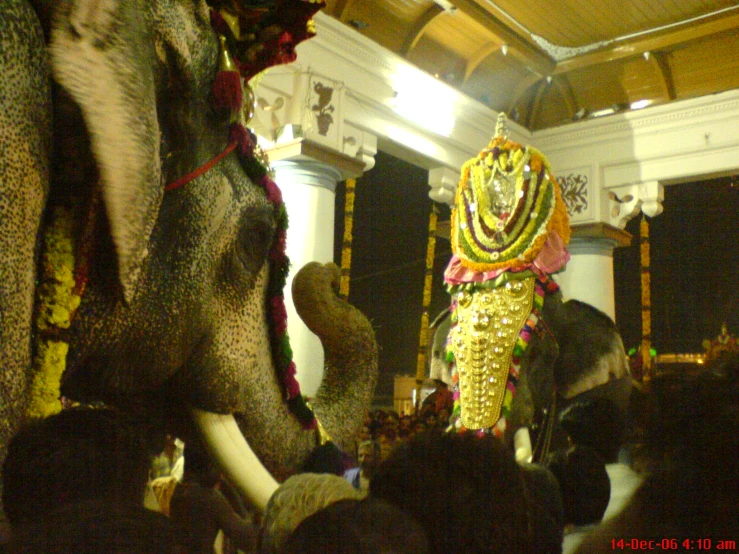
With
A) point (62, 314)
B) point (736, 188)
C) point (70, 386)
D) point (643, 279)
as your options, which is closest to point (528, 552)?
point (62, 314)

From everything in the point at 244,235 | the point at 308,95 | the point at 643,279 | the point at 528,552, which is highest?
the point at 308,95

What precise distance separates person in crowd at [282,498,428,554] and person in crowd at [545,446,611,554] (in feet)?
1.08

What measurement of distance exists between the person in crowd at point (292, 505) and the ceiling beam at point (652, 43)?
4.01 m

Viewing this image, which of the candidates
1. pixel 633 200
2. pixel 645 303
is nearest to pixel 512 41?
pixel 633 200

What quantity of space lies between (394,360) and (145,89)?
455cm

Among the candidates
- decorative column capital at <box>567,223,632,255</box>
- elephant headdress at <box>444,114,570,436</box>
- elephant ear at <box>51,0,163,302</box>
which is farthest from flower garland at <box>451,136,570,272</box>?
decorative column capital at <box>567,223,632,255</box>

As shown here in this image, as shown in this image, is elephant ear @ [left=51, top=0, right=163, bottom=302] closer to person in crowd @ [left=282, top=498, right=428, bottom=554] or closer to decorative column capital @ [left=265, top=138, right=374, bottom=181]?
person in crowd @ [left=282, top=498, right=428, bottom=554]

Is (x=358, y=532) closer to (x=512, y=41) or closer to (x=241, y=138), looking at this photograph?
(x=241, y=138)

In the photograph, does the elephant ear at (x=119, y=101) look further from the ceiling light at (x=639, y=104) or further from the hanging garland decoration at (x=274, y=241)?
the ceiling light at (x=639, y=104)

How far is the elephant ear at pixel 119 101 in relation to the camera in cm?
74

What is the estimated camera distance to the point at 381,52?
12.0ft

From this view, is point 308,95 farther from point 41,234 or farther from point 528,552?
point 528,552

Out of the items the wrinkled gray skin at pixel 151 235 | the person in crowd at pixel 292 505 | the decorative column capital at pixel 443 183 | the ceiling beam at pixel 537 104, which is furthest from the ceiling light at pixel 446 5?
the person in crowd at pixel 292 505

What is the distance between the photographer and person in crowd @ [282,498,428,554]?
448mm
